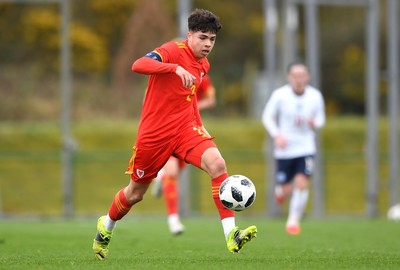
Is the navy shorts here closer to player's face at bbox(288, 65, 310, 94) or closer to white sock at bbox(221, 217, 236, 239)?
player's face at bbox(288, 65, 310, 94)

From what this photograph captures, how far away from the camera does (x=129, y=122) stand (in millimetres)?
26828

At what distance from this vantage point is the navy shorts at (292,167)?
43.9 feet

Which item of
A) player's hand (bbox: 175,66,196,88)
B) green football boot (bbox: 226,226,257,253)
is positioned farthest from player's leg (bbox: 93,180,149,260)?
player's hand (bbox: 175,66,196,88)

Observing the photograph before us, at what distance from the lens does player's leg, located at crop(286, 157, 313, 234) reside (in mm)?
13203

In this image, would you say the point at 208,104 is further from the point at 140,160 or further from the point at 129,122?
the point at 129,122

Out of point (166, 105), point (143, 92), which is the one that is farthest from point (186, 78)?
point (143, 92)

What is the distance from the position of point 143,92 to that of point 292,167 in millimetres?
13445

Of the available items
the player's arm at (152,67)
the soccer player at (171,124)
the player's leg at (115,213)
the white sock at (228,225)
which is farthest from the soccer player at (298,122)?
the player's arm at (152,67)

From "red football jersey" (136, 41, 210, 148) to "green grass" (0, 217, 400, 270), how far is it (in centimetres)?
114

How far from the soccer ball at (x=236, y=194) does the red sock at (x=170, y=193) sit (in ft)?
15.7

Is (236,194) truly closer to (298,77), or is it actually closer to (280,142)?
(280,142)

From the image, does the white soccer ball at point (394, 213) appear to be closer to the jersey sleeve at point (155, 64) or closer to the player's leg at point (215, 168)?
the player's leg at point (215, 168)

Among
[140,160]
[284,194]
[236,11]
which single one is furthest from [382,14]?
[140,160]

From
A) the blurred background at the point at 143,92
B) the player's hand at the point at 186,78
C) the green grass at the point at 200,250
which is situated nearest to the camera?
the player's hand at the point at 186,78
